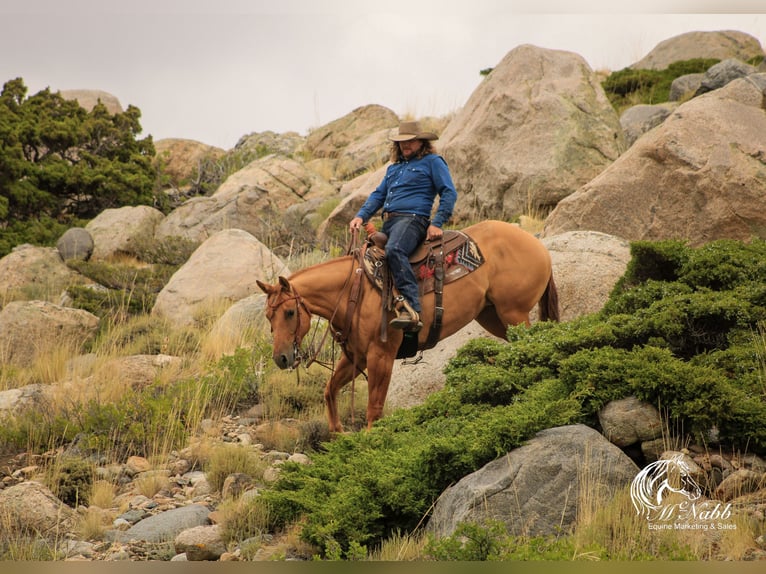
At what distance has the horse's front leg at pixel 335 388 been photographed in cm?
911

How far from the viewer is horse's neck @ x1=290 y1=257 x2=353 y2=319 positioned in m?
9.06

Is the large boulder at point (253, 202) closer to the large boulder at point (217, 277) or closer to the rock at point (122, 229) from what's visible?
the rock at point (122, 229)

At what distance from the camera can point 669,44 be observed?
2917cm

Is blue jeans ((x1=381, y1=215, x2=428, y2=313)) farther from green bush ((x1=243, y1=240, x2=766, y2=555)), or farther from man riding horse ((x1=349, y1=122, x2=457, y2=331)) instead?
green bush ((x1=243, y1=240, x2=766, y2=555))

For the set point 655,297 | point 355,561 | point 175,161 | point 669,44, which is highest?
point 669,44

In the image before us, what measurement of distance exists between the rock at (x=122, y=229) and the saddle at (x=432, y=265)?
13.4 meters

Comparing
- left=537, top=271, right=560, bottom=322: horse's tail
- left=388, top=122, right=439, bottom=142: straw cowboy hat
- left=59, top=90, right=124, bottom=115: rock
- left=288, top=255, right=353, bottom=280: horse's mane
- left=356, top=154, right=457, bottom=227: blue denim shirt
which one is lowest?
left=537, top=271, right=560, bottom=322: horse's tail

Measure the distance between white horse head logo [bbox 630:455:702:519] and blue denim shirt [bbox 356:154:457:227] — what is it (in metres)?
3.97

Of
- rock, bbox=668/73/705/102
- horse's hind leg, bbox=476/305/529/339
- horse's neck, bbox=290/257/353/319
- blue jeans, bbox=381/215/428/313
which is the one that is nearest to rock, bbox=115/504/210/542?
horse's neck, bbox=290/257/353/319

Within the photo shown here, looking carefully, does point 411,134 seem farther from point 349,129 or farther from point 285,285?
point 349,129

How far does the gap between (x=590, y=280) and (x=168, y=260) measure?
12.0m

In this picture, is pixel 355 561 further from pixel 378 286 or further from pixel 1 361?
pixel 1 361

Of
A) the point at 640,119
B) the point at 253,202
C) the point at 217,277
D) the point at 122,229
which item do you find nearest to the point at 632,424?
the point at 217,277

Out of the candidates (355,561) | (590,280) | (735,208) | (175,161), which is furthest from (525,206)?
(175,161)
